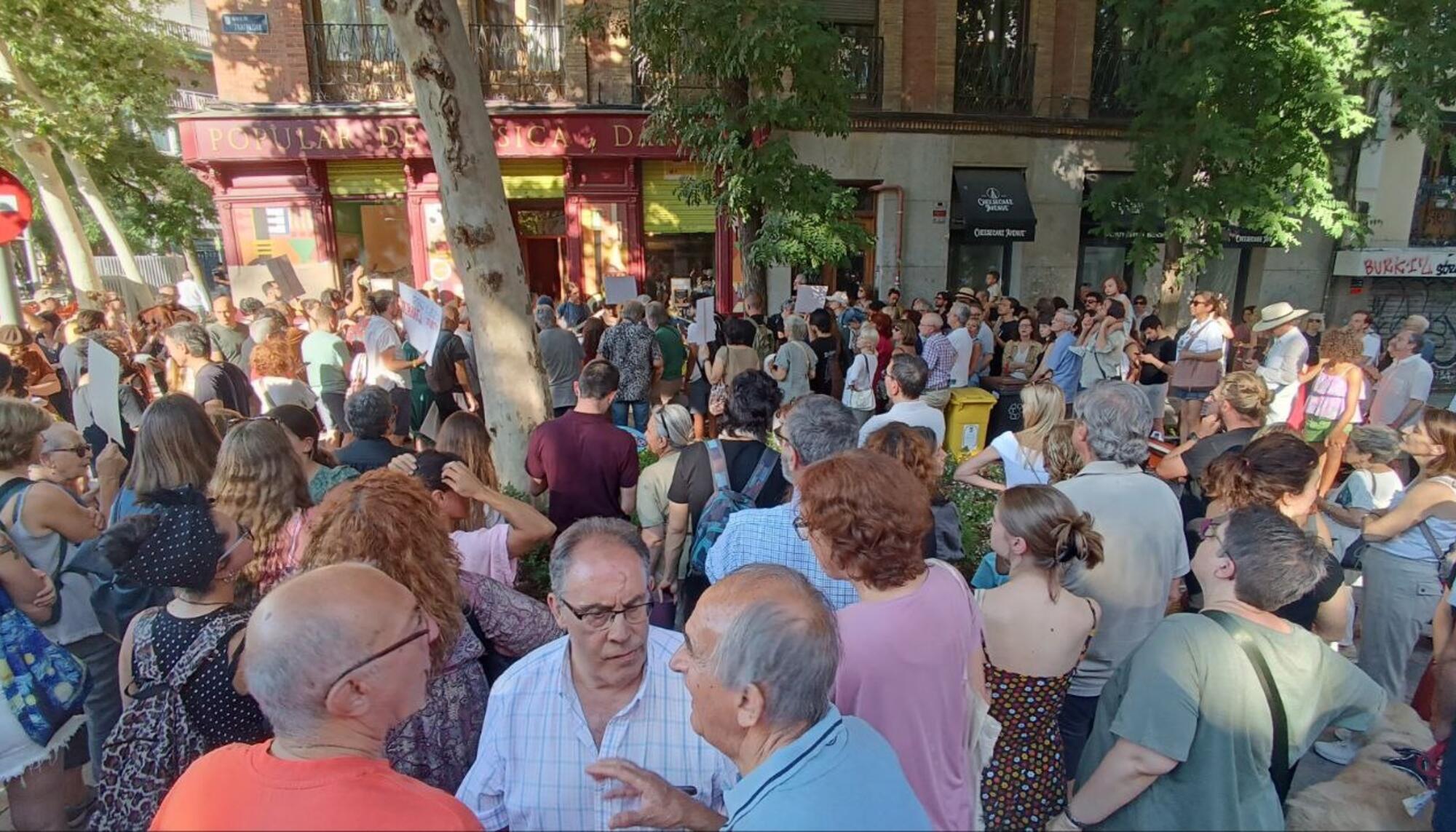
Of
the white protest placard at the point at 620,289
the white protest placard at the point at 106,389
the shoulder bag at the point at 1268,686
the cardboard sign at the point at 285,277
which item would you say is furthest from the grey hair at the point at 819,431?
the cardboard sign at the point at 285,277

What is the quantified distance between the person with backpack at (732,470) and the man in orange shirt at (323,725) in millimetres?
2099

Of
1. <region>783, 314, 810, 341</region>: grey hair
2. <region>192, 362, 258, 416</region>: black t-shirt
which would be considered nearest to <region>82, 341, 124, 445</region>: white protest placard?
<region>192, 362, 258, 416</region>: black t-shirt

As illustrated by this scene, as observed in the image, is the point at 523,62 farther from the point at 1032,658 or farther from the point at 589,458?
the point at 1032,658

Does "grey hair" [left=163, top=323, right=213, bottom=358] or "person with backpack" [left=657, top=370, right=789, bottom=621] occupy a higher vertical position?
"grey hair" [left=163, top=323, right=213, bottom=358]

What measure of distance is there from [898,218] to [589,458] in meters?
12.3

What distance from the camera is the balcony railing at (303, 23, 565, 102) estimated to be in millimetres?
13523

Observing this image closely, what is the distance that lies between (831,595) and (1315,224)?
1818cm

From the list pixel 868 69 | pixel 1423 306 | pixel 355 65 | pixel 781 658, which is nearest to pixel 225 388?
pixel 781 658

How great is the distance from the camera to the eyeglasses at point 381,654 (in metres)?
1.49

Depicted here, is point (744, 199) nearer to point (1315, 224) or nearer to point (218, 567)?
point (218, 567)

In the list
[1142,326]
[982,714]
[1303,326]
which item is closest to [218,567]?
[982,714]

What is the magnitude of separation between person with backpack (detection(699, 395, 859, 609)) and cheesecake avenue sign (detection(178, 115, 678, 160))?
11.5 metres

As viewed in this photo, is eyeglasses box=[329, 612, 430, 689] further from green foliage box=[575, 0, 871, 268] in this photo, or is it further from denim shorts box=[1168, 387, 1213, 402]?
denim shorts box=[1168, 387, 1213, 402]

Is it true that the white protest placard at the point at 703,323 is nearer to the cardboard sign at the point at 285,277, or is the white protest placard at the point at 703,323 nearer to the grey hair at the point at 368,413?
the grey hair at the point at 368,413
